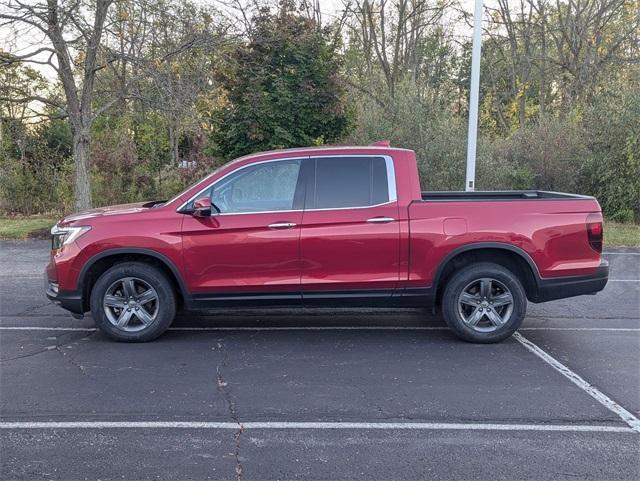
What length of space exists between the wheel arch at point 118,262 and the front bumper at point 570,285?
3.58 m

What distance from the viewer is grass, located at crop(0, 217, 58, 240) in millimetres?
15055

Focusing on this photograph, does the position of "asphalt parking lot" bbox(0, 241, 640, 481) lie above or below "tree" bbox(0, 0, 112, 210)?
below

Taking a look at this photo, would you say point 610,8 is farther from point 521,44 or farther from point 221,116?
point 221,116

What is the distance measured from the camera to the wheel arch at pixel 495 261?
6.23 meters

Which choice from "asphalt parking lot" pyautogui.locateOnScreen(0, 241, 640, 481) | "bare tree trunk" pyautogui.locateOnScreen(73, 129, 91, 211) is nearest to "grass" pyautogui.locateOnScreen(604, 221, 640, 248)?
"asphalt parking lot" pyautogui.locateOnScreen(0, 241, 640, 481)

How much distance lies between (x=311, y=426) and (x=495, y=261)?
9.88ft

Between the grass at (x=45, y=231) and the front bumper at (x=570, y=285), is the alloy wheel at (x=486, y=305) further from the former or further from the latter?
the grass at (x=45, y=231)

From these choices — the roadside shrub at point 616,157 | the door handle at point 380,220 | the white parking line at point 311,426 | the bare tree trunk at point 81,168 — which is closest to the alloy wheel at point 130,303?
the white parking line at point 311,426

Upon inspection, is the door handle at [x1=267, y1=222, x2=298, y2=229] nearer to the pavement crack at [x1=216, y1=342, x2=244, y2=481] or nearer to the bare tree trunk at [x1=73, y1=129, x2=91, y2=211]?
the pavement crack at [x1=216, y1=342, x2=244, y2=481]

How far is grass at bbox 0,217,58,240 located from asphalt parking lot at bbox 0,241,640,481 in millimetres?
8378

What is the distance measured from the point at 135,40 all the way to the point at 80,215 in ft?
28.4

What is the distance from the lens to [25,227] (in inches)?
632

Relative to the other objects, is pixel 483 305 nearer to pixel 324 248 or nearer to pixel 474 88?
pixel 324 248

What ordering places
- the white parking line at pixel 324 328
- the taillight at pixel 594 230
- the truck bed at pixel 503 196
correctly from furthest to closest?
the white parking line at pixel 324 328 < the truck bed at pixel 503 196 < the taillight at pixel 594 230
